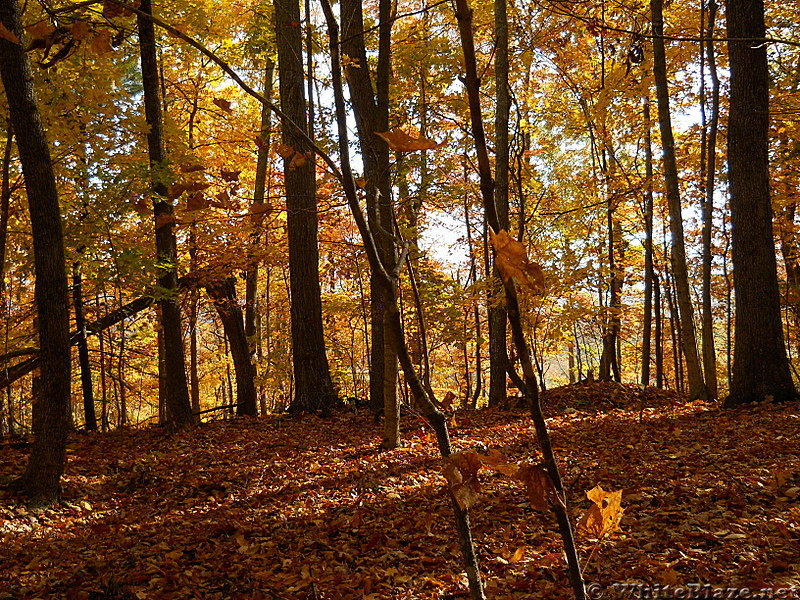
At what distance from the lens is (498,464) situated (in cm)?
113

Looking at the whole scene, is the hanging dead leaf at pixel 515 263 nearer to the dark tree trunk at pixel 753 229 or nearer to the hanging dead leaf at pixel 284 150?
the hanging dead leaf at pixel 284 150

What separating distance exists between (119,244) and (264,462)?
343 cm

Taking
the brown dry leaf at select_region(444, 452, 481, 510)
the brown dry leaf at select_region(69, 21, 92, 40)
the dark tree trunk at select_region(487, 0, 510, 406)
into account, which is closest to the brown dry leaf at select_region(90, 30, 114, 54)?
the brown dry leaf at select_region(69, 21, 92, 40)

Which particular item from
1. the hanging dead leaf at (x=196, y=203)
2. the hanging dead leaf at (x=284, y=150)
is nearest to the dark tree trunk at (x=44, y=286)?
the hanging dead leaf at (x=284, y=150)

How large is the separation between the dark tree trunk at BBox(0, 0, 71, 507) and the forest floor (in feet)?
1.20

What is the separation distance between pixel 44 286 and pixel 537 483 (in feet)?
16.9

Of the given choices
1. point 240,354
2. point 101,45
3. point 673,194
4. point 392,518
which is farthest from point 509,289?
point 240,354

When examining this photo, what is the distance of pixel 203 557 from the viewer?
12.0 ft

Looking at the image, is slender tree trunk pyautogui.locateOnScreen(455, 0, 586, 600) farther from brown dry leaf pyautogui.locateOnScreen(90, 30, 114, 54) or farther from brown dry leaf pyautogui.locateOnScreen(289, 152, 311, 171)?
brown dry leaf pyautogui.locateOnScreen(90, 30, 114, 54)

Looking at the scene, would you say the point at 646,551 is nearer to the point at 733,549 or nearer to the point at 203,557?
the point at 733,549

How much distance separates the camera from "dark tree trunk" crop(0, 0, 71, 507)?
4.75m

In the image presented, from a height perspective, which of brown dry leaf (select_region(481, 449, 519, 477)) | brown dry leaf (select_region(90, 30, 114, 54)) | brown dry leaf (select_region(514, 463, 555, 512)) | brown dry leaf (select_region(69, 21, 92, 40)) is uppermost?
brown dry leaf (select_region(69, 21, 92, 40))

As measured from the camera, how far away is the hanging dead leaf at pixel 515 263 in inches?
38.9

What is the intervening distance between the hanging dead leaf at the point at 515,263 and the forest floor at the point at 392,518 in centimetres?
77
